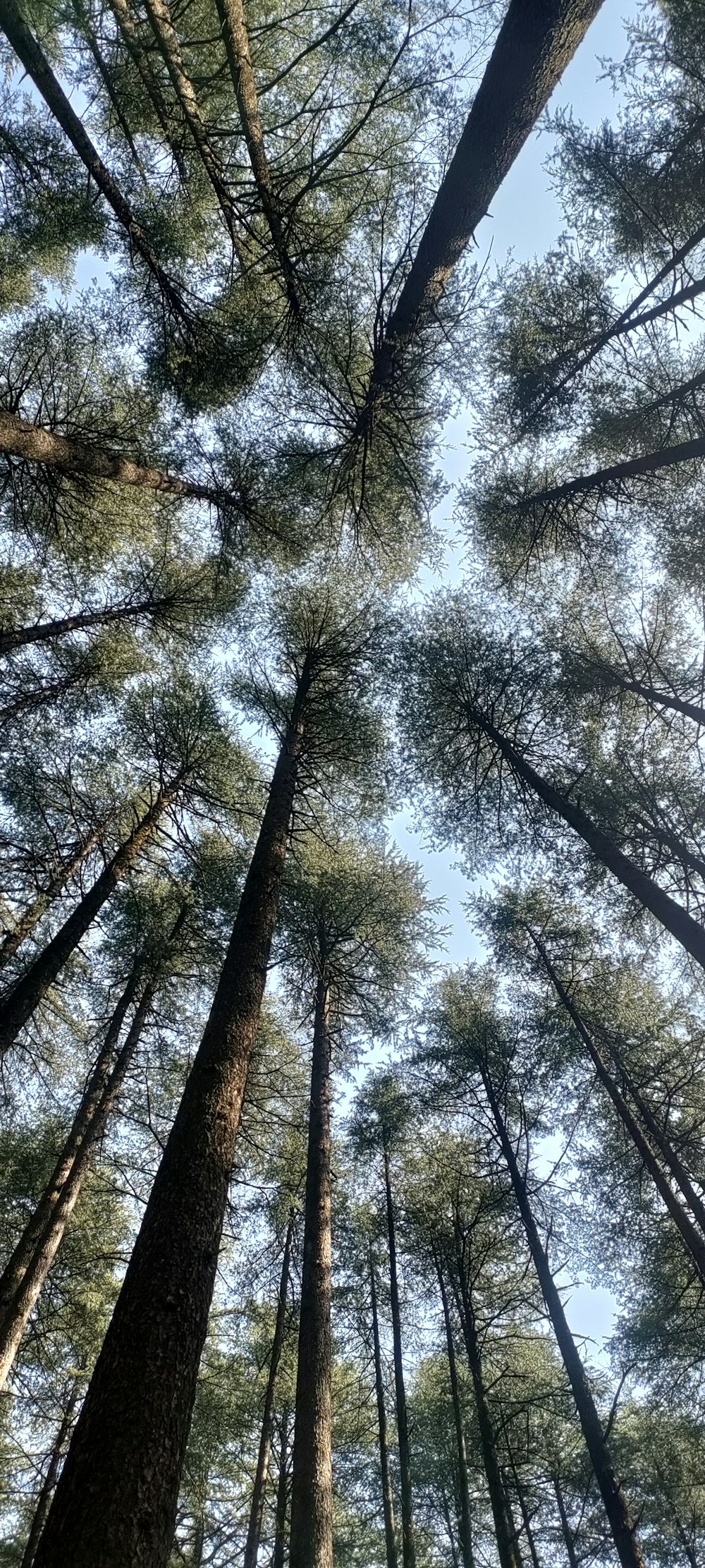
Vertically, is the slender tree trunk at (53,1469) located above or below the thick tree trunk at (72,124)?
below

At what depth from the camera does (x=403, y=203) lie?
7020mm

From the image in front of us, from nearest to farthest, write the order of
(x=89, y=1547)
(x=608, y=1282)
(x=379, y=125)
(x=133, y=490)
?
1. (x=89, y=1547)
2. (x=379, y=125)
3. (x=133, y=490)
4. (x=608, y=1282)

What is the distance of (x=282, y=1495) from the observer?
9.40m

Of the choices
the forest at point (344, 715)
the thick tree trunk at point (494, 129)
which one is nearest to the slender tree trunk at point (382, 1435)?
the forest at point (344, 715)

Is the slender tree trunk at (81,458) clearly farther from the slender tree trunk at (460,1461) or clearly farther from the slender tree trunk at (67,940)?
the slender tree trunk at (460,1461)

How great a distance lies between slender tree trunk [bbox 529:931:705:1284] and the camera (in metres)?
7.90

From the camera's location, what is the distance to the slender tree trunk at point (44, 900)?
25.0 feet

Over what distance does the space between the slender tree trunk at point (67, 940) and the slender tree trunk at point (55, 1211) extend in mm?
2279

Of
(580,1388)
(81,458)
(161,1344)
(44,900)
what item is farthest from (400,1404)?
(81,458)

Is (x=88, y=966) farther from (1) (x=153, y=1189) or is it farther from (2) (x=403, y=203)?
(2) (x=403, y=203)

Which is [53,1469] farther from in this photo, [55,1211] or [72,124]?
[72,124]

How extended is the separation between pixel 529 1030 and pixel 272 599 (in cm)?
817

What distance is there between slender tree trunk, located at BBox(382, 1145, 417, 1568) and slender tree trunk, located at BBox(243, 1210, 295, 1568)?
1679mm

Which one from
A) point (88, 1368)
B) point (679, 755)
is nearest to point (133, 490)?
point (679, 755)
